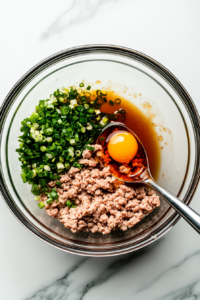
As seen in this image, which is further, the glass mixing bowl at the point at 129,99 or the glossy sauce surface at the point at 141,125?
the glossy sauce surface at the point at 141,125

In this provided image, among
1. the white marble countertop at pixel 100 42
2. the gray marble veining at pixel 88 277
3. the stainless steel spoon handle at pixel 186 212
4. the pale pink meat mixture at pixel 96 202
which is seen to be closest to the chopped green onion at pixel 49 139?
the pale pink meat mixture at pixel 96 202

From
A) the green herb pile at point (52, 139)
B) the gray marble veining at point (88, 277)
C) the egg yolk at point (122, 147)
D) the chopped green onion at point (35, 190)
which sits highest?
the green herb pile at point (52, 139)

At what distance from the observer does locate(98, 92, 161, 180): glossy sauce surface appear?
2.34 metres

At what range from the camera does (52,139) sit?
205cm

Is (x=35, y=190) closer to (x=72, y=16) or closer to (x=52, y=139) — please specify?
(x=52, y=139)

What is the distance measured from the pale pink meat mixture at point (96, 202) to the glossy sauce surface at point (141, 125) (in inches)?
17.3

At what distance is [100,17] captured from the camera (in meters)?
2.34

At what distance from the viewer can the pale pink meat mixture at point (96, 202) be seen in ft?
6.36

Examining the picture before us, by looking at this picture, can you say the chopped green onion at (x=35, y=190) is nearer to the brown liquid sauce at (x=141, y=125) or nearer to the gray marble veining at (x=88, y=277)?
the gray marble veining at (x=88, y=277)

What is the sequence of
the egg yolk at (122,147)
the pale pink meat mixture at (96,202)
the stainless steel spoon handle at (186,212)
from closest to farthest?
the stainless steel spoon handle at (186,212), the pale pink meat mixture at (96,202), the egg yolk at (122,147)

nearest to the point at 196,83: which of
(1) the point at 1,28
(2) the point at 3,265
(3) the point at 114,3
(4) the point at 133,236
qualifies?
(3) the point at 114,3

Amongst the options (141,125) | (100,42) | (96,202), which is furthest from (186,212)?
(100,42)

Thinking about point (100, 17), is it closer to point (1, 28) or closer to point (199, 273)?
point (1, 28)

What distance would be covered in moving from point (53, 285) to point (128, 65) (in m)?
2.15
